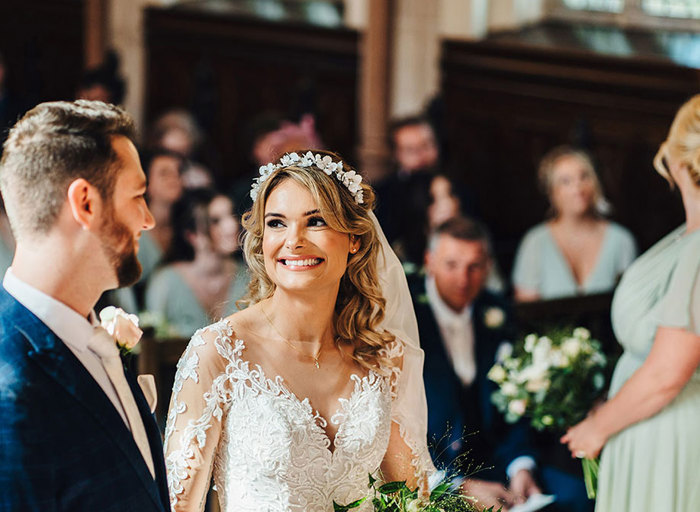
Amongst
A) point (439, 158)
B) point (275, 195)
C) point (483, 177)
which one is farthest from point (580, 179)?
point (275, 195)

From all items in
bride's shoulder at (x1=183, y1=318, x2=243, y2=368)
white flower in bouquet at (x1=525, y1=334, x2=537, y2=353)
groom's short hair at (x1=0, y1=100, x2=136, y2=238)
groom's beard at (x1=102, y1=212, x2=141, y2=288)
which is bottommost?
white flower in bouquet at (x1=525, y1=334, x2=537, y2=353)

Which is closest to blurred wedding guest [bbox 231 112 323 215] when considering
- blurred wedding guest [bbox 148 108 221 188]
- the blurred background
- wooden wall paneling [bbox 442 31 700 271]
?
the blurred background

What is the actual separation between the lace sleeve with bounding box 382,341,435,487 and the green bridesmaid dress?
78 centimetres

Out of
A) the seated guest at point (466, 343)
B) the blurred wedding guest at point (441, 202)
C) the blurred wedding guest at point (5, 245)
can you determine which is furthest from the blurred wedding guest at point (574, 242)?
the blurred wedding guest at point (5, 245)

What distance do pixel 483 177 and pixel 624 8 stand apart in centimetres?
175

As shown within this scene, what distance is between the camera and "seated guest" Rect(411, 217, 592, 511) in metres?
4.41

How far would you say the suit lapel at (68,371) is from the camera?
179 cm

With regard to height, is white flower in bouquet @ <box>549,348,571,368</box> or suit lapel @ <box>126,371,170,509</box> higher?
suit lapel @ <box>126,371,170,509</box>

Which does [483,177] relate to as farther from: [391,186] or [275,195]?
[275,195]

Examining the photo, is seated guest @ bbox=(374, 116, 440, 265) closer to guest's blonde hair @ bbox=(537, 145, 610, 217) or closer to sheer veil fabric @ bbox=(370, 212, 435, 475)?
guest's blonde hair @ bbox=(537, 145, 610, 217)

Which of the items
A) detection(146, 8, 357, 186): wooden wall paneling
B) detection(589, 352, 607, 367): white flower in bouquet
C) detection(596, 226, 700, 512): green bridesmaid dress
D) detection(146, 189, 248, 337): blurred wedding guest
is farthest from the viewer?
detection(146, 8, 357, 186): wooden wall paneling

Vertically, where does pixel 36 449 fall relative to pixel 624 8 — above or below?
below

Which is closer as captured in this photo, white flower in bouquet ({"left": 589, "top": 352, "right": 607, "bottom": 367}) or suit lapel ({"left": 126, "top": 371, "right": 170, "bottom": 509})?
suit lapel ({"left": 126, "top": 371, "right": 170, "bottom": 509})

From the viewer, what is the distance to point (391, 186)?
21.8 feet
